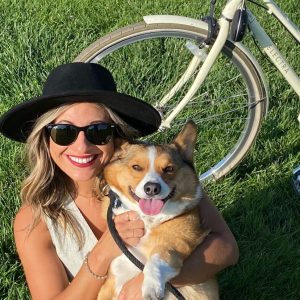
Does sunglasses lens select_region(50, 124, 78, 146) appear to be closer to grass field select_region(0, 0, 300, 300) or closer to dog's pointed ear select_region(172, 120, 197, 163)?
dog's pointed ear select_region(172, 120, 197, 163)

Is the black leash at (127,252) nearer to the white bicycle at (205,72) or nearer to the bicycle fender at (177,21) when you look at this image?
the white bicycle at (205,72)

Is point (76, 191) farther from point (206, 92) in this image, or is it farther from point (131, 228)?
point (206, 92)

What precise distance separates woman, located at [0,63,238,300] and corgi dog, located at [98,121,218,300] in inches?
1.9

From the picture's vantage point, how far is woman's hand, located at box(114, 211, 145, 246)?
98.0 inches

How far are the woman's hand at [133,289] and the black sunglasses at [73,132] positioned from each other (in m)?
0.58

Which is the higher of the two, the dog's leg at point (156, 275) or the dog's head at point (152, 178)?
the dog's head at point (152, 178)

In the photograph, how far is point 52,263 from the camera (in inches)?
104

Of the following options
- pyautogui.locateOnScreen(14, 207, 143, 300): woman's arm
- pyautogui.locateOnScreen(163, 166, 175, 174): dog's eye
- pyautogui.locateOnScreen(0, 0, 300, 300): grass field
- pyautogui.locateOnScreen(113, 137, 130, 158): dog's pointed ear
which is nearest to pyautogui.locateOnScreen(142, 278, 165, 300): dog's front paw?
pyautogui.locateOnScreen(14, 207, 143, 300): woman's arm

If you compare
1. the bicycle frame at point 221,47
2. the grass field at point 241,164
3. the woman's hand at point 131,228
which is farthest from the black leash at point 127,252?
the bicycle frame at point 221,47

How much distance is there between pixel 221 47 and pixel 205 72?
17 centimetres

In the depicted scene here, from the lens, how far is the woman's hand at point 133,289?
236cm

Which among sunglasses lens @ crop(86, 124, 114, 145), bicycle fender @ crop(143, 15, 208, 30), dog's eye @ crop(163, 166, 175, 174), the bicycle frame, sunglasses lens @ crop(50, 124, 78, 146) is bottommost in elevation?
dog's eye @ crop(163, 166, 175, 174)

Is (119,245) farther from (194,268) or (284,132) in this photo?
(284,132)

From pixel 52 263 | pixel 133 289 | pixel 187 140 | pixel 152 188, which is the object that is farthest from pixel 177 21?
pixel 133 289
